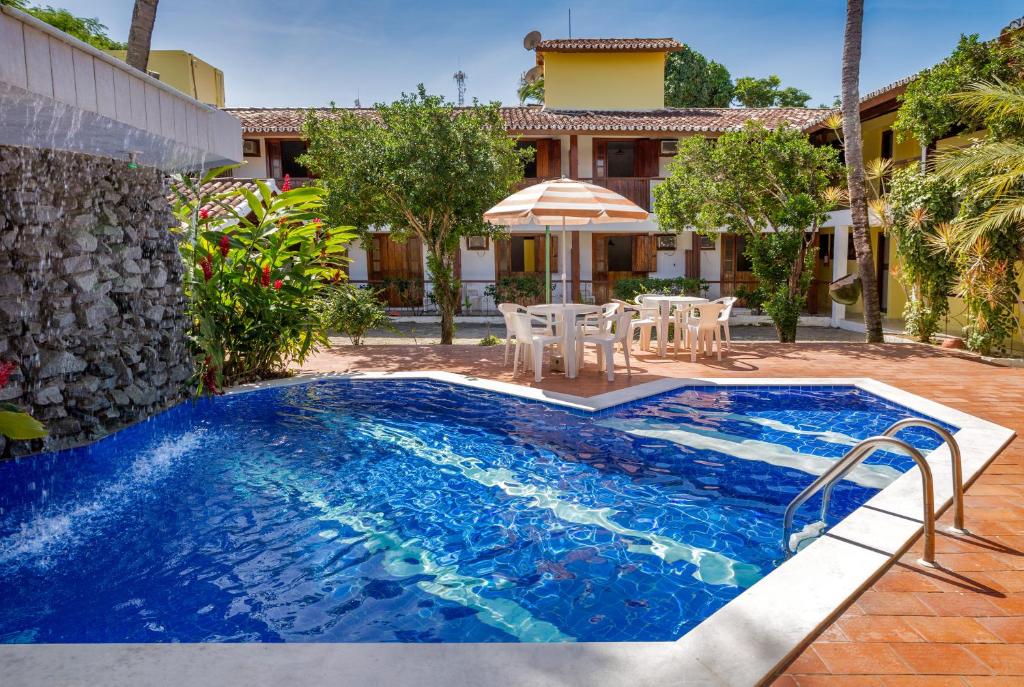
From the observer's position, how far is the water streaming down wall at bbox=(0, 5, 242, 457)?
4562 millimetres

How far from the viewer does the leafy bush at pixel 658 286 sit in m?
20.6

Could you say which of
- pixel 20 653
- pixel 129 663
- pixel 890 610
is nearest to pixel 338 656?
pixel 129 663

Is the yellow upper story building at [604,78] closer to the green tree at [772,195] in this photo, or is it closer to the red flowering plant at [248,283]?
the green tree at [772,195]

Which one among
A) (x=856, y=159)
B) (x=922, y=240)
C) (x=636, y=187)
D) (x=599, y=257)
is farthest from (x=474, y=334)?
(x=922, y=240)

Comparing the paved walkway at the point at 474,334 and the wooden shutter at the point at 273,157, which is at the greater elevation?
the wooden shutter at the point at 273,157

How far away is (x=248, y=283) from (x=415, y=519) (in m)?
4.85

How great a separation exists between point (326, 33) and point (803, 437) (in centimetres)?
1516

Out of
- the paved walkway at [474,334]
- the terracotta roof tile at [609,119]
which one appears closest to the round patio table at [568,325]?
the paved walkway at [474,334]

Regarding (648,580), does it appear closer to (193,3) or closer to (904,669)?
(904,669)

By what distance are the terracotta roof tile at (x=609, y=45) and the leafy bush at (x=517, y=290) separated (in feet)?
26.3

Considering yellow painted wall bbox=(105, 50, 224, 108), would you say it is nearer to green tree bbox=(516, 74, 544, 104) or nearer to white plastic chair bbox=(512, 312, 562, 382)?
green tree bbox=(516, 74, 544, 104)

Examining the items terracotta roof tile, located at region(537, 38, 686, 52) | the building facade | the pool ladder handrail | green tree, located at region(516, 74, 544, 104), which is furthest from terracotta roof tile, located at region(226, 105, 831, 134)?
the pool ladder handrail

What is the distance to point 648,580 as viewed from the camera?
3.99 meters

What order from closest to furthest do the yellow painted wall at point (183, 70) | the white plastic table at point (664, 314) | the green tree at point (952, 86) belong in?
the white plastic table at point (664, 314)
the green tree at point (952, 86)
the yellow painted wall at point (183, 70)
